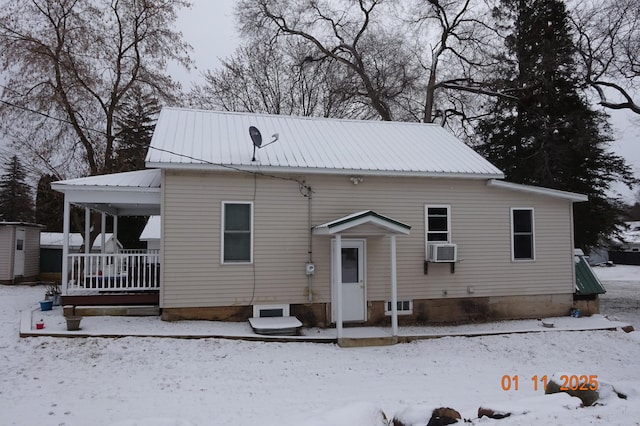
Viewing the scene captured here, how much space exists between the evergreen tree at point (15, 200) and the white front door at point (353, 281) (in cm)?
4015

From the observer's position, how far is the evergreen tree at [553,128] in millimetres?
18219

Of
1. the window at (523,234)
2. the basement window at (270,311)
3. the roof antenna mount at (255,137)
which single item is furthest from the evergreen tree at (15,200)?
the window at (523,234)

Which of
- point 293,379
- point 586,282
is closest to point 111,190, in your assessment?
point 293,379

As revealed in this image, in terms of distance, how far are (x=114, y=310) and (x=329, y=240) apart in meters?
5.01

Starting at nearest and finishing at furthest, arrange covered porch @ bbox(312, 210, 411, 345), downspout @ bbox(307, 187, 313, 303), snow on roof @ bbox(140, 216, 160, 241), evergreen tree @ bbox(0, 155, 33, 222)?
covered porch @ bbox(312, 210, 411, 345) < downspout @ bbox(307, 187, 313, 303) < snow on roof @ bbox(140, 216, 160, 241) < evergreen tree @ bbox(0, 155, 33, 222)

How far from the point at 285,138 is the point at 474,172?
4.86m

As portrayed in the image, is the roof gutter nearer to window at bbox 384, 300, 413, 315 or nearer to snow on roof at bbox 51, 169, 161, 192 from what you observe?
window at bbox 384, 300, 413, 315

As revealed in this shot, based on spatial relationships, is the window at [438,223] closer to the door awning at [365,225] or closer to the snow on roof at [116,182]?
the door awning at [365,225]

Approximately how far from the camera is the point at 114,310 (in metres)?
10.6

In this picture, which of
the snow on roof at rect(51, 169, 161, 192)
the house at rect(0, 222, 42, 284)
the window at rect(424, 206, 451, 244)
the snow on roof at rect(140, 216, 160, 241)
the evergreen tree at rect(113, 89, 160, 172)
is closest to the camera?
the snow on roof at rect(51, 169, 161, 192)

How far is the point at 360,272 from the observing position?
11.4 meters

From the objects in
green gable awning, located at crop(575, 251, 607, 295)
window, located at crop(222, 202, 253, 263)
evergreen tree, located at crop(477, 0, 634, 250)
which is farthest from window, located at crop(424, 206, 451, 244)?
evergreen tree, located at crop(477, 0, 634, 250)

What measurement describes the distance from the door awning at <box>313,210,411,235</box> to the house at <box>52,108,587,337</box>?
3 cm

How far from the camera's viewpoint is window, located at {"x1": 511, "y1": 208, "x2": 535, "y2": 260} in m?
12.5
